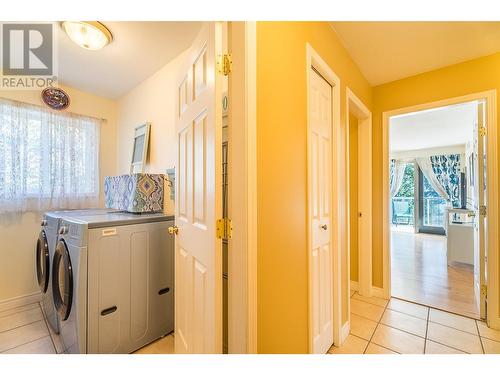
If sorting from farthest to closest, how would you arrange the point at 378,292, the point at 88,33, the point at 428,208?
the point at 428,208
the point at 378,292
the point at 88,33

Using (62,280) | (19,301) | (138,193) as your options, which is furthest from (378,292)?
(19,301)

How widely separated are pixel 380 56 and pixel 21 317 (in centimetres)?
424

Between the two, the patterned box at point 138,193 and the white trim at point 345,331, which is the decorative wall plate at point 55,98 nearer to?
the patterned box at point 138,193

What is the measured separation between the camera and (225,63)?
945 mm

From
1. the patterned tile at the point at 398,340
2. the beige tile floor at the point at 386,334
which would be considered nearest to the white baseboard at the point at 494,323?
the beige tile floor at the point at 386,334

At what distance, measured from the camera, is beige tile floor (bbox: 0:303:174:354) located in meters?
1.63

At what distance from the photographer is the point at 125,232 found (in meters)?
1.54

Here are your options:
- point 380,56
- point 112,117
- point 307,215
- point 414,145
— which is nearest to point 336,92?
point 380,56

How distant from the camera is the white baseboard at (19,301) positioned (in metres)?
2.18

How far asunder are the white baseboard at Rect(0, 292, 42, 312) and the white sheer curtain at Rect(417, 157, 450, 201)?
8.69 metres

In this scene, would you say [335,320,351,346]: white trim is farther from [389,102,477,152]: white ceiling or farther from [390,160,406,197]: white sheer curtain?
[390,160,406,197]: white sheer curtain

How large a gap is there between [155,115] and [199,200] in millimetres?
1720

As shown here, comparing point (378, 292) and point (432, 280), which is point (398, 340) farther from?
point (432, 280)

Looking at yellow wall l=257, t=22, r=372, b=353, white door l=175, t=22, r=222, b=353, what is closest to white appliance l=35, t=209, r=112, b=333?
white door l=175, t=22, r=222, b=353
